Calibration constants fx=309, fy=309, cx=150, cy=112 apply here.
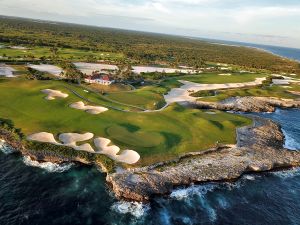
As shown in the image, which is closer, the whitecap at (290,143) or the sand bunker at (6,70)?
the whitecap at (290,143)

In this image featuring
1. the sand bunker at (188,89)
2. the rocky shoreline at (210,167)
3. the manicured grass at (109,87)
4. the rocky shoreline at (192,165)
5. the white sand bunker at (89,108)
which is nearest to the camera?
→ the rocky shoreline at (210,167)

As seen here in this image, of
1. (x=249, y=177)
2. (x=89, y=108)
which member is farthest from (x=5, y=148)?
(x=249, y=177)

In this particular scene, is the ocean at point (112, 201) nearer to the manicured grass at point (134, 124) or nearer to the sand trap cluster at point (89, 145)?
the sand trap cluster at point (89, 145)

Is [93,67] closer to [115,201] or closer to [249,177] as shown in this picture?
[249,177]

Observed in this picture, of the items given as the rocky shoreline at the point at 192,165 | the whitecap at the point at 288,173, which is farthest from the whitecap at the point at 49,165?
the whitecap at the point at 288,173

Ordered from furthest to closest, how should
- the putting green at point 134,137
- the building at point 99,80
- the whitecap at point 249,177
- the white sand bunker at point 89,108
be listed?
the building at point 99,80 → the white sand bunker at point 89,108 → the putting green at point 134,137 → the whitecap at point 249,177

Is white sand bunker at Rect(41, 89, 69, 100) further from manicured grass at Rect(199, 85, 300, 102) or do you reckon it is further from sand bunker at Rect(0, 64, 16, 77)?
manicured grass at Rect(199, 85, 300, 102)

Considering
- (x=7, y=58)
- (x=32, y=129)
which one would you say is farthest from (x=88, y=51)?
(x=32, y=129)
